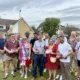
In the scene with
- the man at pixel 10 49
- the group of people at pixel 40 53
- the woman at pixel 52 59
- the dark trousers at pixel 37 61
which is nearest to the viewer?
the group of people at pixel 40 53

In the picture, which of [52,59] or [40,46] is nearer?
[52,59]

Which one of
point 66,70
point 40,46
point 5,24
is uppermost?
point 40,46

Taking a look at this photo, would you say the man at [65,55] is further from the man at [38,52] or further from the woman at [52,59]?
the man at [38,52]

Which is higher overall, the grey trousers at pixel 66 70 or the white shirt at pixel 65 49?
the white shirt at pixel 65 49

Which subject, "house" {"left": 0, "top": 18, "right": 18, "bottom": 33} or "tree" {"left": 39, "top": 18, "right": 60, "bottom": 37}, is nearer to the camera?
"house" {"left": 0, "top": 18, "right": 18, "bottom": 33}

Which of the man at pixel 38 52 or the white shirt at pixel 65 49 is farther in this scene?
the man at pixel 38 52

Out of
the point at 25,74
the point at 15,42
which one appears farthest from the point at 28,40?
the point at 25,74

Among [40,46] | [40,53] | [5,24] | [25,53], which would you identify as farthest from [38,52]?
[5,24]

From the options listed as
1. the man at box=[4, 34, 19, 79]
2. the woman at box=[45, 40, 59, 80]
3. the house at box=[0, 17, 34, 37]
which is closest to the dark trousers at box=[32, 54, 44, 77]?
the woman at box=[45, 40, 59, 80]

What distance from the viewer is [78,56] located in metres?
10.9

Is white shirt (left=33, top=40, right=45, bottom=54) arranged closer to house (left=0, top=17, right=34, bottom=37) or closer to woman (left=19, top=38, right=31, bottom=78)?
woman (left=19, top=38, right=31, bottom=78)

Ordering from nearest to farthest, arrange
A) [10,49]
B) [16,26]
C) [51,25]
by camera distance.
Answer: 1. [10,49]
2. [16,26]
3. [51,25]

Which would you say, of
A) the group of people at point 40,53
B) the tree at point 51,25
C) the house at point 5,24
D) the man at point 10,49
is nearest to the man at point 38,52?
the group of people at point 40,53

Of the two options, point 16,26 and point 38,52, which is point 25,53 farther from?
point 16,26
